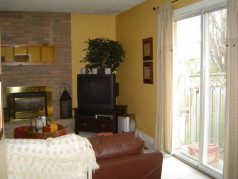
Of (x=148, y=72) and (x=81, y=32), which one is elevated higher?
(x=81, y=32)

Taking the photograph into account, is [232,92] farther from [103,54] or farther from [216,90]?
[103,54]

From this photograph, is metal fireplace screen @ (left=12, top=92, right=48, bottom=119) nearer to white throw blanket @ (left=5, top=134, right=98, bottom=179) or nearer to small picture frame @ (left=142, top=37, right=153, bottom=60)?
small picture frame @ (left=142, top=37, right=153, bottom=60)

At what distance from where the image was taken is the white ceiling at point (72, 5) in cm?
519

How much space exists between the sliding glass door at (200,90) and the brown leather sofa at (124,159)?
1607 mm

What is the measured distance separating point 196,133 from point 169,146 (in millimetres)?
496

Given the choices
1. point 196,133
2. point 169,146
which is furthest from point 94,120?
point 196,133

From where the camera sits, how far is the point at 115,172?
7.31ft

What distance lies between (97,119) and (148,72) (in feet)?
4.94

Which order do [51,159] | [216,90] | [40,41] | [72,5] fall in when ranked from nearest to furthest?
[51,159]
[216,90]
[72,5]
[40,41]

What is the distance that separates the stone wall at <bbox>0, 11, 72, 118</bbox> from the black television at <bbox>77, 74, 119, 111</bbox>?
0.79 metres

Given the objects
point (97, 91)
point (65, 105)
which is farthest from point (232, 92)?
point (65, 105)

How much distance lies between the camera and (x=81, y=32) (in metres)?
6.43

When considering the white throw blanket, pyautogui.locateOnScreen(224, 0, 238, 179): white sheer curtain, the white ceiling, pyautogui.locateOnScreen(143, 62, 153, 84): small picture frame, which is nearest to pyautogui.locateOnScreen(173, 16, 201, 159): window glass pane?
pyautogui.locateOnScreen(143, 62, 153, 84): small picture frame

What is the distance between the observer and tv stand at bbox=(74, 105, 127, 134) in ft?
18.3
